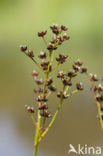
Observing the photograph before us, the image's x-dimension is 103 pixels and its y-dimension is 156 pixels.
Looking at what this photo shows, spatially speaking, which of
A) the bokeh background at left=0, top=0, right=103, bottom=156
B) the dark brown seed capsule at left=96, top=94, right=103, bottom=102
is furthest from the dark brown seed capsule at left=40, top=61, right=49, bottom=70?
the bokeh background at left=0, top=0, right=103, bottom=156

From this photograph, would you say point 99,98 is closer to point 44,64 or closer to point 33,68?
point 44,64

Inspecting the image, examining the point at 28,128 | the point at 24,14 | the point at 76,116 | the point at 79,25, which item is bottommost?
the point at 28,128

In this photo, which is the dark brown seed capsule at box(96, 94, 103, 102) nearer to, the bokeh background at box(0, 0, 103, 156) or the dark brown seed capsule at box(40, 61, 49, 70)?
the dark brown seed capsule at box(40, 61, 49, 70)

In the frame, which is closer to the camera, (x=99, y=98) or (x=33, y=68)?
(x=99, y=98)

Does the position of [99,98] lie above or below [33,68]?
below

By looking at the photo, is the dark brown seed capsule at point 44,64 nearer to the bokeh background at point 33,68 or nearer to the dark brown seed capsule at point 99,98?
the dark brown seed capsule at point 99,98

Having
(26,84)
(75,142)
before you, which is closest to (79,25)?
(26,84)

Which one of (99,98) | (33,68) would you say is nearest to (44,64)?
(99,98)

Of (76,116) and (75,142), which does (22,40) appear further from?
(75,142)
